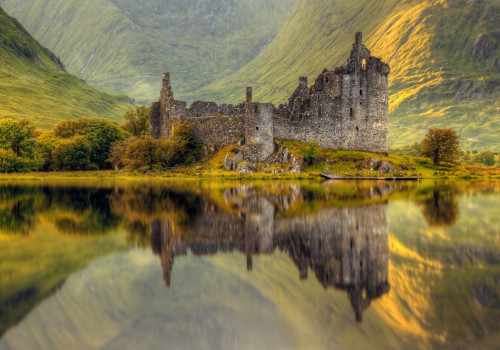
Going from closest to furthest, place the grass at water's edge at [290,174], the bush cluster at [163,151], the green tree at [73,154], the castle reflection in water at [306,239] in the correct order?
1. the castle reflection in water at [306,239]
2. the grass at water's edge at [290,174]
3. the bush cluster at [163,151]
4. the green tree at [73,154]

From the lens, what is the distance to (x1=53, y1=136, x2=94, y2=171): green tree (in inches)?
2447

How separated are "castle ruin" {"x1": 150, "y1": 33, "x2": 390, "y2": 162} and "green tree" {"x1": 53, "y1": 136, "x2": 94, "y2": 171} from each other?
8.83 m

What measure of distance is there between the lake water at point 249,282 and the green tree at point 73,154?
42.7 m

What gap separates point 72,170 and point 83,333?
59132mm

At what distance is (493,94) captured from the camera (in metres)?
190

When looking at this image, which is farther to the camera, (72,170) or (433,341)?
(72,170)

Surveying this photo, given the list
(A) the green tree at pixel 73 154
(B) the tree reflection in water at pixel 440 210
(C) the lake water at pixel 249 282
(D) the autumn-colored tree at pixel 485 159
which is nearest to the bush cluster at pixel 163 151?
(A) the green tree at pixel 73 154

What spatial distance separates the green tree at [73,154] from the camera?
62.2m

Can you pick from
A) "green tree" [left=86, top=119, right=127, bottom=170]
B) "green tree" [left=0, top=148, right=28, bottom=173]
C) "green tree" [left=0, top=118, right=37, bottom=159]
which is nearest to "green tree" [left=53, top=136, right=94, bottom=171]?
"green tree" [left=86, top=119, right=127, bottom=170]

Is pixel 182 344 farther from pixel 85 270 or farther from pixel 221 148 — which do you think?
pixel 221 148

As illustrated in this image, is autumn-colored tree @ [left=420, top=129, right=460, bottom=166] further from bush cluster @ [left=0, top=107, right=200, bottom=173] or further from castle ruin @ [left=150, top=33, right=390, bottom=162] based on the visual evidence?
bush cluster @ [left=0, top=107, right=200, bottom=173]

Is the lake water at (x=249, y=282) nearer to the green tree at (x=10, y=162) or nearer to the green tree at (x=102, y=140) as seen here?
the green tree at (x=10, y=162)

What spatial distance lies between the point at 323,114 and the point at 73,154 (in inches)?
1226

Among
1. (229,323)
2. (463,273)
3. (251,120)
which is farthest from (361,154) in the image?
(229,323)
